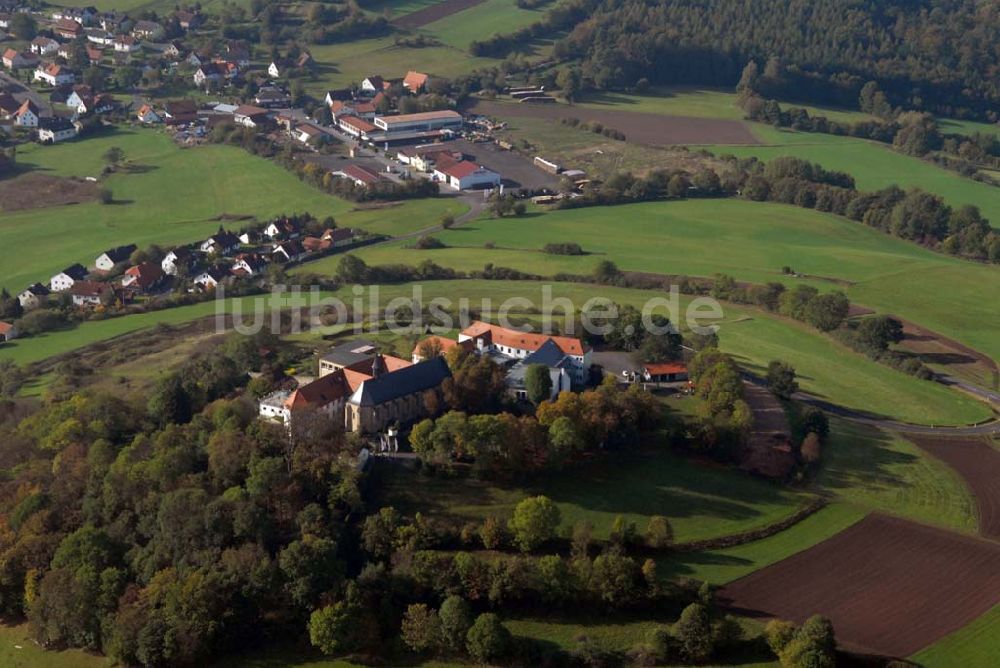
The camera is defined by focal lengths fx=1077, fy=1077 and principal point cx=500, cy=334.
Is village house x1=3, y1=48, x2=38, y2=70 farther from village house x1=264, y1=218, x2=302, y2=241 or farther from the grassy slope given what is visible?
the grassy slope

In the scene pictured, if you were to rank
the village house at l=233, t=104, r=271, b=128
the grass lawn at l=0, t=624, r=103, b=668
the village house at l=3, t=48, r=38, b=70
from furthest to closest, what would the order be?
the village house at l=3, t=48, r=38, b=70, the village house at l=233, t=104, r=271, b=128, the grass lawn at l=0, t=624, r=103, b=668

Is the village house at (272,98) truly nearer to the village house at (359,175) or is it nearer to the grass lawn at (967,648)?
the village house at (359,175)

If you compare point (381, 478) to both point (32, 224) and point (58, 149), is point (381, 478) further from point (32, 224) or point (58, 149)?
point (58, 149)

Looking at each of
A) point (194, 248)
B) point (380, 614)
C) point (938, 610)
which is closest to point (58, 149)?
point (194, 248)

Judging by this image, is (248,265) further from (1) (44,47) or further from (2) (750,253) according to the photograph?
(1) (44,47)

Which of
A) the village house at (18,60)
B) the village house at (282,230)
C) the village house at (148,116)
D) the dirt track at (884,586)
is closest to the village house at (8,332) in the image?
the village house at (282,230)

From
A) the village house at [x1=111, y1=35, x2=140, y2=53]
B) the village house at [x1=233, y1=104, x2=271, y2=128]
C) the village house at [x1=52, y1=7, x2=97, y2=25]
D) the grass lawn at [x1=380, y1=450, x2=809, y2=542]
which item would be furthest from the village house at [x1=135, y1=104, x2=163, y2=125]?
the grass lawn at [x1=380, y1=450, x2=809, y2=542]
